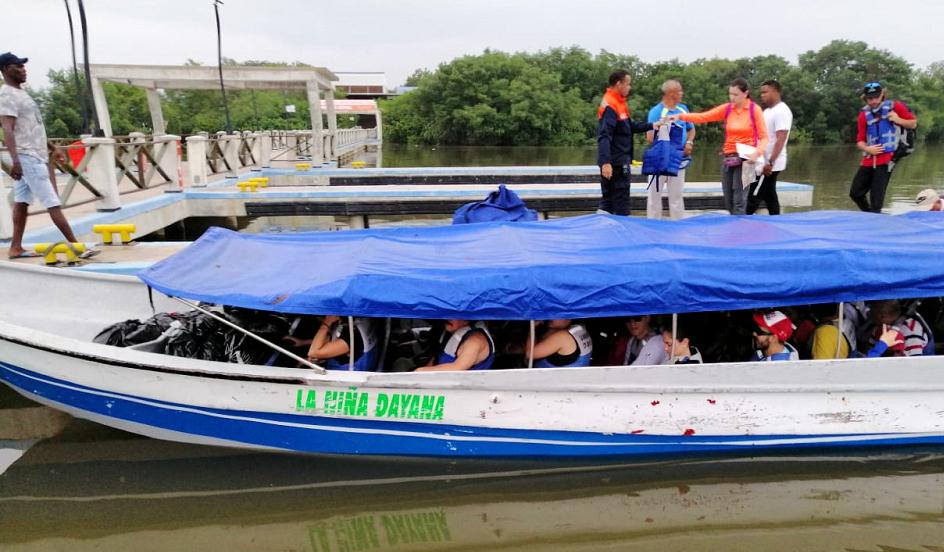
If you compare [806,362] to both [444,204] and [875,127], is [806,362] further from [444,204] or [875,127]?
[444,204]

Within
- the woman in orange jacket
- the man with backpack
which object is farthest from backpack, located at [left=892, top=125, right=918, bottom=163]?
the woman in orange jacket

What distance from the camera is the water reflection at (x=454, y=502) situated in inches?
146

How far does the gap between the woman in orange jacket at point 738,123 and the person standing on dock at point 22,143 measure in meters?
6.79

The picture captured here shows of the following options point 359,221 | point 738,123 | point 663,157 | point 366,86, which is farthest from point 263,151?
point 366,86

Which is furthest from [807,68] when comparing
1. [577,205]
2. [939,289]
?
[939,289]

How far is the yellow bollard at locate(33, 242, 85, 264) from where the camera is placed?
6656 millimetres

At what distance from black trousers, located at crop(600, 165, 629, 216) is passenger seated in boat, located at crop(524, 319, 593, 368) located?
3.94m

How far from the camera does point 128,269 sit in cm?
650

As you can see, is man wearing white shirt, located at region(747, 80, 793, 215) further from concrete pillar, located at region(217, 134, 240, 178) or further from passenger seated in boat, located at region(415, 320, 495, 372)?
concrete pillar, located at region(217, 134, 240, 178)

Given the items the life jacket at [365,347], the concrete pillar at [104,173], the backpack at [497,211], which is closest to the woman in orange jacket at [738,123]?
the backpack at [497,211]

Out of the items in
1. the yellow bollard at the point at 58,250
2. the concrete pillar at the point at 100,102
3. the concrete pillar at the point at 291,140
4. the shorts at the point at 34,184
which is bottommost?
the yellow bollard at the point at 58,250

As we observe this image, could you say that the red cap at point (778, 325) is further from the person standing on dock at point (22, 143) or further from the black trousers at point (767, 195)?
the person standing on dock at point (22, 143)

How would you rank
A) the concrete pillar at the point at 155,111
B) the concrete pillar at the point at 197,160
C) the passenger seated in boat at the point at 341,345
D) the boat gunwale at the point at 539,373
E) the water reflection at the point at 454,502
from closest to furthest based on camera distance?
the water reflection at the point at 454,502 → the boat gunwale at the point at 539,373 → the passenger seated in boat at the point at 341,345 → the concrete pillar at the point at 197,160 → the concrete pillar at the point at 155,111

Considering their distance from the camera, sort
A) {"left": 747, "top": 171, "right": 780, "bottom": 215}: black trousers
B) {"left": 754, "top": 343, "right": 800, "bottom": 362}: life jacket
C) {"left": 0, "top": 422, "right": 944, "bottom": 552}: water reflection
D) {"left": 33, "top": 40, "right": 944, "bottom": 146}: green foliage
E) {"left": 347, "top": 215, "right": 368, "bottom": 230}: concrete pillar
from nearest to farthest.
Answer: {"left": 0, "top": 422, "right": 944, "bottom": 552}: water reflection < {"left": 754, "top": 343, "right": 800, "bottom": 362}: life jacket < {"left": 747, "top": 171, "right": 780, "bottom": 215}: black trousers < {"left": 347, "top": 215, "right": 368, "bottom": 230}: concrete pillar < {"left": 33, "top": 40, "right": 944, "bottom": 146}: green foliage
